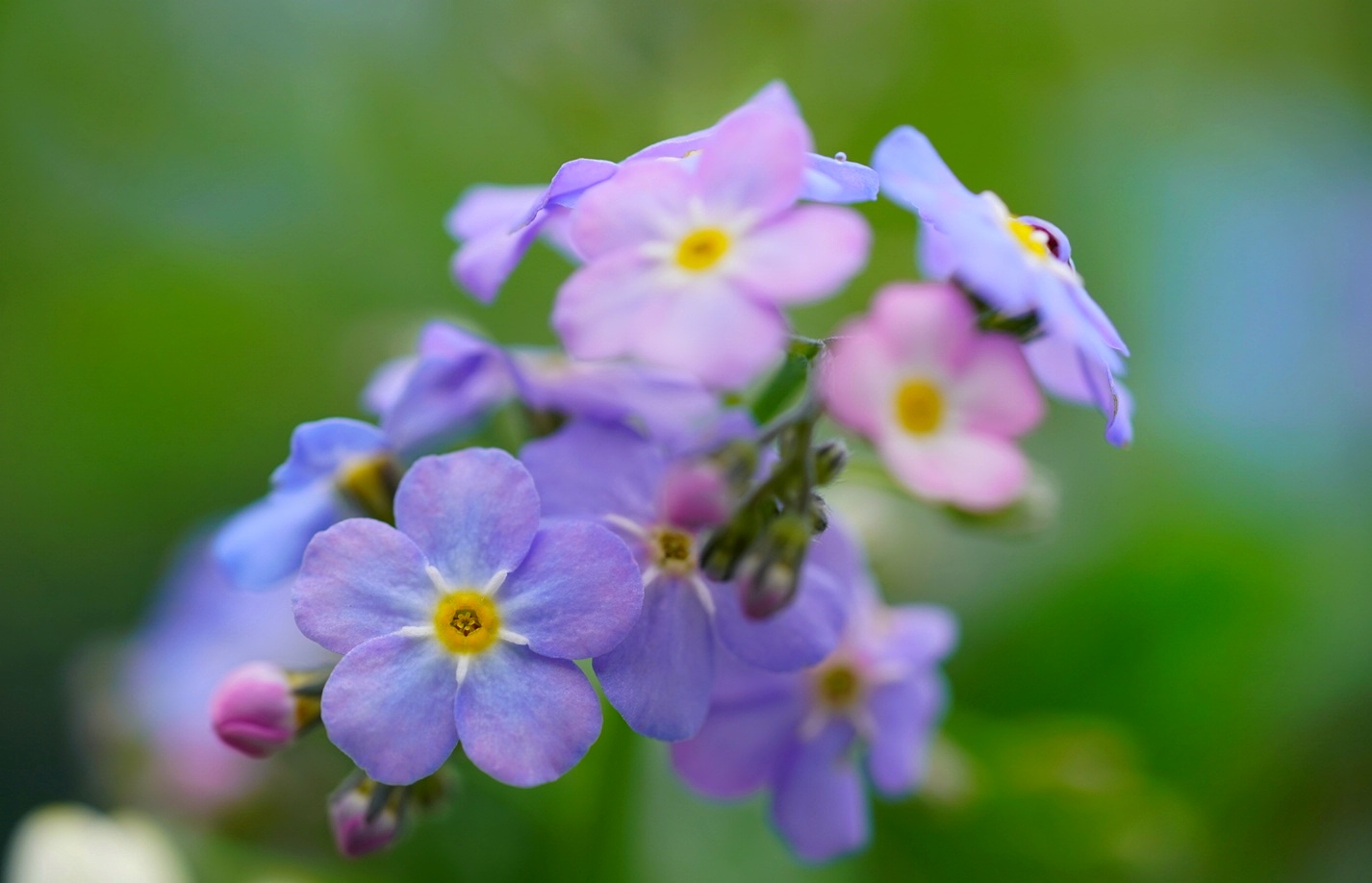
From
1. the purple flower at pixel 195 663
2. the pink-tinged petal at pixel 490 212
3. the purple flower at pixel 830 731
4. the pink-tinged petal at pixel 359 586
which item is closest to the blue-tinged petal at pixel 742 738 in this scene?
the purple flower at pixel 830 731

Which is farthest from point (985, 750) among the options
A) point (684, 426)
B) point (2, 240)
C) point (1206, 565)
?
point (2, 240)

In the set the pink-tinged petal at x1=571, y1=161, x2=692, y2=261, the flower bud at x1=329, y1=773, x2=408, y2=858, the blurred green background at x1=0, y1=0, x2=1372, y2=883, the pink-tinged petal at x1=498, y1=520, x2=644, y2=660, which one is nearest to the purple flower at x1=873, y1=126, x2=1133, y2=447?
the pink-tinged petal at x1=571, y1=161, x2=692, y2=261

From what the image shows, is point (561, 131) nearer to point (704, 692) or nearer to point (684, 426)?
point (684, 426)

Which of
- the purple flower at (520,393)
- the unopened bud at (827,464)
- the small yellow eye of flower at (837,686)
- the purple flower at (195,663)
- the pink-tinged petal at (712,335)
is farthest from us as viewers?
the purple flower at (195,663)

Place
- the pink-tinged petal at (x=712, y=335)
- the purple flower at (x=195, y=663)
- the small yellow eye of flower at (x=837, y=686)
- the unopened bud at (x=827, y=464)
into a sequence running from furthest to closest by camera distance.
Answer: the purple flower at (x=195, y=663) < the small yellow eye of flower at (x=837, y=686) < the unopened bud at (x=827, y=464) < the pink-tinged petal at (x=712, y=335)

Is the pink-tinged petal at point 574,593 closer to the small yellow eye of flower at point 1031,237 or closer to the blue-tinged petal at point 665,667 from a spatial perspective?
the blue-tinged petal at point 665,667

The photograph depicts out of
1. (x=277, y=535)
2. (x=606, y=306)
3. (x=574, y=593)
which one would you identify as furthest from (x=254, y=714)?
(x=606, y=306)
